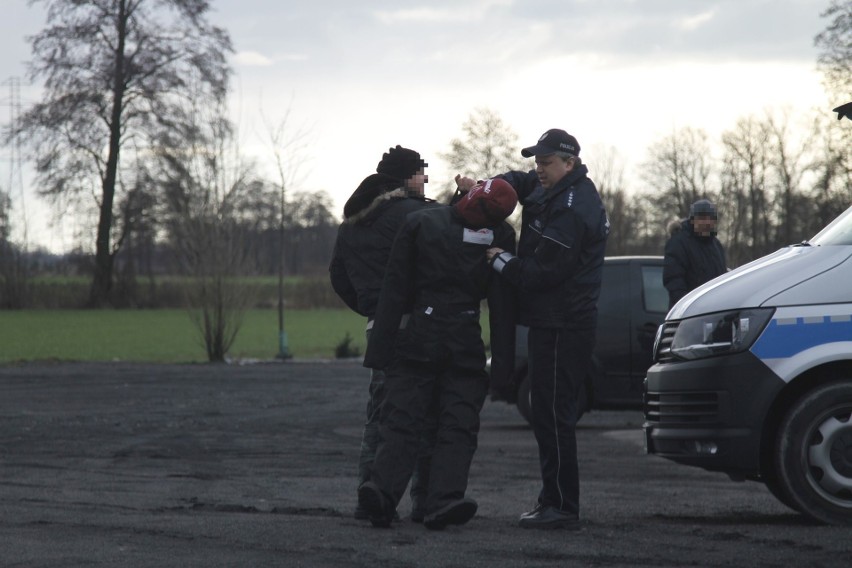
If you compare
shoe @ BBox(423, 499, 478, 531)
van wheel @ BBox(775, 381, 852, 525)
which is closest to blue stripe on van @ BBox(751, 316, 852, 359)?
van wheel @ BBox(775, 381, 852, 525)

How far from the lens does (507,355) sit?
7.10 meters

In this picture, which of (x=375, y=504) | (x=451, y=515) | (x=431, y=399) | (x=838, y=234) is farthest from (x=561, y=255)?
(x=838, y=234)

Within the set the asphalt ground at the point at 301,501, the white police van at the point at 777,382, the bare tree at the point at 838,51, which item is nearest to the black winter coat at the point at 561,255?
the white police van at the point at 777,382

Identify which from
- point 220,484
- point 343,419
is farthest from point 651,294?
point 220,484

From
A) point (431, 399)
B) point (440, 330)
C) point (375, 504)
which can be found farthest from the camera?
point (431, 399)

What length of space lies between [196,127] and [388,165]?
124 ft

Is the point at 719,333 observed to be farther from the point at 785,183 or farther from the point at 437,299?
the point at 785,183

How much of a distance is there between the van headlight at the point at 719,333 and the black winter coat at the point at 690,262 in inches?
185

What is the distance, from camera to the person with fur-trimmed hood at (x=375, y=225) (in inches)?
303

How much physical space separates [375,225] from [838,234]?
246cm

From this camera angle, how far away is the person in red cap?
7031mm

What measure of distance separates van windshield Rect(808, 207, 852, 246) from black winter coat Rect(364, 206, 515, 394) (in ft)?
5.74

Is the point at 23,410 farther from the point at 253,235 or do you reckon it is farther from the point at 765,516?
the point at 253,235

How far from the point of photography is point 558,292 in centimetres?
700
